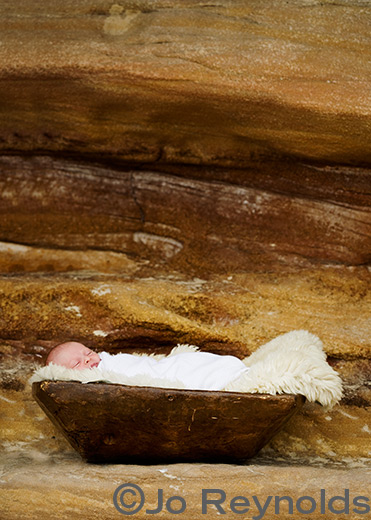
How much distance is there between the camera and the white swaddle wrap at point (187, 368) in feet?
7.21

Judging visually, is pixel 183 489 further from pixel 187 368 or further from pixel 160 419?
pixel 187 368

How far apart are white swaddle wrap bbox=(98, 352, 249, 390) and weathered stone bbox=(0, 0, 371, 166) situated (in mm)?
843

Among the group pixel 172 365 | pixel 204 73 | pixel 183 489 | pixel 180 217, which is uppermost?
pixel 204 73

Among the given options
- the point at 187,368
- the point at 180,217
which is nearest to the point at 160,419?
the point at 187,368

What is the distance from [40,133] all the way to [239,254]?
2.96 feet

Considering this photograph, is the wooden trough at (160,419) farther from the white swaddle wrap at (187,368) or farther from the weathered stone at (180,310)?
the weathered stone at (180,310)

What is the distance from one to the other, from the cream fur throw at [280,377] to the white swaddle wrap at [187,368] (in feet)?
0.19

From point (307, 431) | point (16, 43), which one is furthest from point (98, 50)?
point (307, 431)

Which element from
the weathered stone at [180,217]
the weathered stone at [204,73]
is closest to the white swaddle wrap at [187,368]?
the weathered stone at [180,217]

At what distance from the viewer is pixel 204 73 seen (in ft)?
8.34

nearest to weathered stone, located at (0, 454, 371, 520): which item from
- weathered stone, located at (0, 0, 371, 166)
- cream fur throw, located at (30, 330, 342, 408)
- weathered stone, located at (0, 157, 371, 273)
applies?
cream fur throw, located at (30, 330, 342, 408)

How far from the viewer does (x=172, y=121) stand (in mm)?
2699

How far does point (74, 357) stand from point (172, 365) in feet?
1.02

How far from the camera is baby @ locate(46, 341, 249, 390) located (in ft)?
7.23
